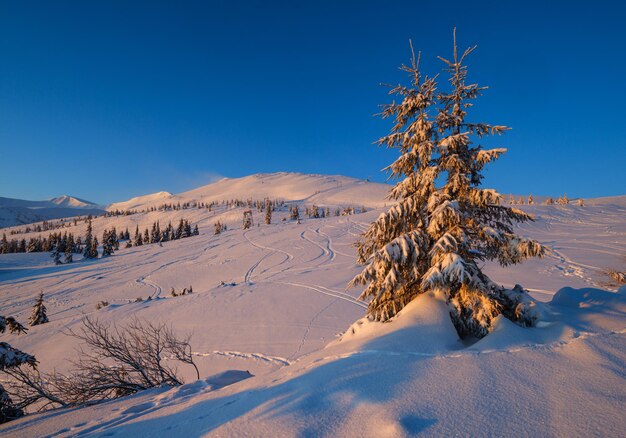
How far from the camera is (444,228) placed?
6.79 meters

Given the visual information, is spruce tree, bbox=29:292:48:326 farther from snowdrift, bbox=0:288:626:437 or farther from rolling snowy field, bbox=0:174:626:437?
snowdrift, bbox=0:288:626:437

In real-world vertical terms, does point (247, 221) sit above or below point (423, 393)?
above

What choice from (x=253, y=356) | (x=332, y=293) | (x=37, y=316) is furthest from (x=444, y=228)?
(x=37, y=316)

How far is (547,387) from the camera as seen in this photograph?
3287 mm

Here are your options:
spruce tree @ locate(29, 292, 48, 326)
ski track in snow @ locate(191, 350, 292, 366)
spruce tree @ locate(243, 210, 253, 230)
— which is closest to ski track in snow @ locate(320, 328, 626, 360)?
ski track in snow @ locate(191, 350, 292, 366)

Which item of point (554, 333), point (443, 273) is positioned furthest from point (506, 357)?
point (443, 273)

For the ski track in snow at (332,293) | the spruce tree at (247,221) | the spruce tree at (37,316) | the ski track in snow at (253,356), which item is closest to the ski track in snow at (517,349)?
the ski track in snow at (253,356)

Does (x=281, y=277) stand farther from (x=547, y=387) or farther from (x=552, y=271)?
(x=547, y=387)

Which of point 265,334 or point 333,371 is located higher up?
point 333,371

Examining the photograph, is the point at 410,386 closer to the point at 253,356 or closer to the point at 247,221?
the point at 253,356

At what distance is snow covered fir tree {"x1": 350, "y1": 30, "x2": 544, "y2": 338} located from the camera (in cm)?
602

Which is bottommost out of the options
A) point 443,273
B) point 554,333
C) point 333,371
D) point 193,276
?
point 193,276

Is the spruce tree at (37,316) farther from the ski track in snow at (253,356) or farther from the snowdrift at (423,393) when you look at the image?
the snowdrift at (423,393)

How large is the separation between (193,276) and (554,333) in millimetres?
41443
